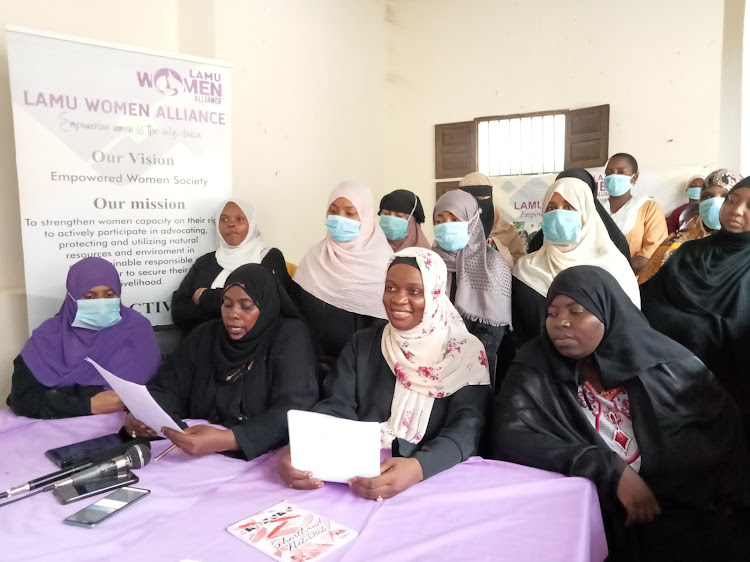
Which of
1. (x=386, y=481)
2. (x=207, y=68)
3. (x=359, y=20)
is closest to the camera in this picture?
(x=386, y=481)

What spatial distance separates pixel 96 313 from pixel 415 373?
1.39 m

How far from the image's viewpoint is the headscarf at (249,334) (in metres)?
1.96

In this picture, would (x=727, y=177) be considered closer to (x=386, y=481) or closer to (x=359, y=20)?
(x=386, y=481)

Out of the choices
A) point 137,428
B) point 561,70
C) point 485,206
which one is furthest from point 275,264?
point 561,70

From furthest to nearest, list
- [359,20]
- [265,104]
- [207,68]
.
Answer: [359,20] < [265,104] < [207,68]

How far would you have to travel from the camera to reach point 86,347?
2312 mm

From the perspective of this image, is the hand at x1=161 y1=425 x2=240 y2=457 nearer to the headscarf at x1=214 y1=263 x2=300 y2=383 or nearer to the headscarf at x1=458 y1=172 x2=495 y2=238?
the headscarf at x1=214 y1=263 x2=300 y2=383

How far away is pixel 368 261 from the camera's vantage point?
2729 millimetres

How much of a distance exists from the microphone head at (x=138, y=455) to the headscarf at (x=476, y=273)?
138cm

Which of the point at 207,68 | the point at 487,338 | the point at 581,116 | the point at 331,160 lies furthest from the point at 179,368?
the point at 581,116

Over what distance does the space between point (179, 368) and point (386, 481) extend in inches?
41.3

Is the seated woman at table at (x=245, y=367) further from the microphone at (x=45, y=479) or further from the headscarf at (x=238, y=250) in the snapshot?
the headscarf at (x=238, y=250)

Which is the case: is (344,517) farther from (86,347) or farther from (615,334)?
(86,347)

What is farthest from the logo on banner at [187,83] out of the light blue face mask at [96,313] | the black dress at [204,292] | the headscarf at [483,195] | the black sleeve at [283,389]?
the black sleeve at [283,389]
